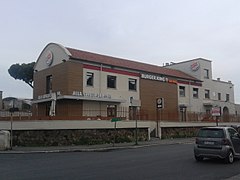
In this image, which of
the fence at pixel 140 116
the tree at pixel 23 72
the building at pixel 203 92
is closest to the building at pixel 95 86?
the fence at pixel 140 116

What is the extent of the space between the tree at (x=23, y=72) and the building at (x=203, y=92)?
23.9 metres

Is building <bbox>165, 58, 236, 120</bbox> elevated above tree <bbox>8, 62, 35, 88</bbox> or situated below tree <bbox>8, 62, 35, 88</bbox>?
below

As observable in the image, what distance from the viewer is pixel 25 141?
2550 centimetres

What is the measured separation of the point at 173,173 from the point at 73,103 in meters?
22.7

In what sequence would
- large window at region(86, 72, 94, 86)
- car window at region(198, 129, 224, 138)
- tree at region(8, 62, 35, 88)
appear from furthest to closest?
tree at region(8, 62, 35, 88)
large window at region(86, 72, 94, 86)
car window at region(198, 129, 224, 138)

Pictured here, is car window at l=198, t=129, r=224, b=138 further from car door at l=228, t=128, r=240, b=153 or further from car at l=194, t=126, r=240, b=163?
car door at l=228, t=128, r=240, b=153

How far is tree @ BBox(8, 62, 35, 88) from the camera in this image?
57.0 m

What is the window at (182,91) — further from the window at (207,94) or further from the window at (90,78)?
the window at (90,78)

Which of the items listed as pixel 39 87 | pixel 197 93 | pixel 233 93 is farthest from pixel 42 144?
pixel 233 93

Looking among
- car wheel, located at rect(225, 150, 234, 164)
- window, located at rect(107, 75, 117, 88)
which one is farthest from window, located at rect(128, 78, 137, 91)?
car wheel, located at rect(225, 150, 234, 164)

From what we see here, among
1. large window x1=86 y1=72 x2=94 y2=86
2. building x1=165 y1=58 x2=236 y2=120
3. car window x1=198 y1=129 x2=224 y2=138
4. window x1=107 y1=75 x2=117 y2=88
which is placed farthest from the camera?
building x1=165 y1=58 x2=236 y2=120

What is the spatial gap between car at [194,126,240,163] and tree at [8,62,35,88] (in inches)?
1802

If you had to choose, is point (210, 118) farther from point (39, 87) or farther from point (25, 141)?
point (25, 141)

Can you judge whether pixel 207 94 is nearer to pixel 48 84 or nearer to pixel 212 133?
pixel 48 84
